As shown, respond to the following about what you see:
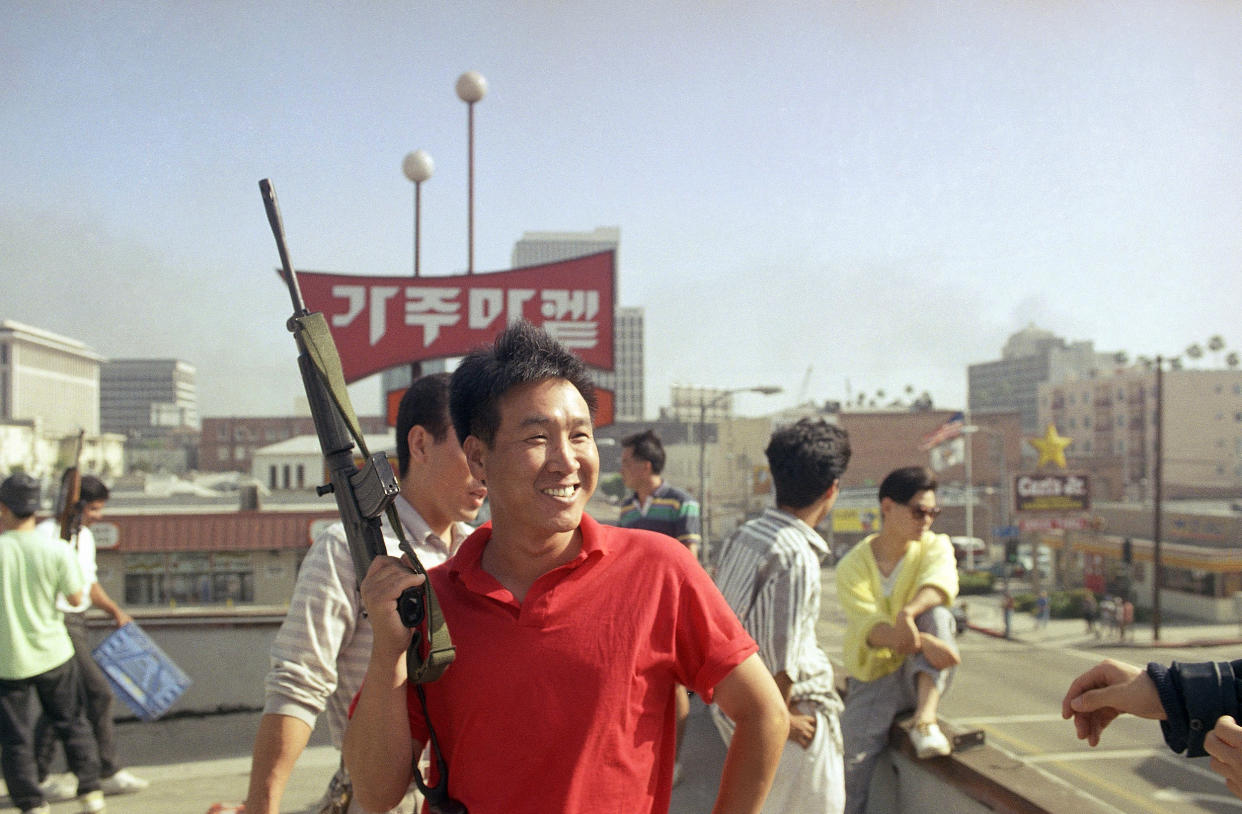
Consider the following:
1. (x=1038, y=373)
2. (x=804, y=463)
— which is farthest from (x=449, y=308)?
(x=1038, y=373)

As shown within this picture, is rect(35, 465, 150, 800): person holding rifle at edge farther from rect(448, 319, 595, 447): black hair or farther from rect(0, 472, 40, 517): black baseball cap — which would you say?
rect(448, 319, 595, 447): black hair

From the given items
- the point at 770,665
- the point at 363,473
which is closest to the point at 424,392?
the point at 363,473

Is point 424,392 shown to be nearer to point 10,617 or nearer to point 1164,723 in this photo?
point 1164,723

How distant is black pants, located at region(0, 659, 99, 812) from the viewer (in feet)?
15.4

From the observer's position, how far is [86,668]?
541 cm

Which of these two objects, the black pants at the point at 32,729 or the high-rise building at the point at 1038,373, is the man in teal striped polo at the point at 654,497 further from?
the high-rise building at the point at 1038,373

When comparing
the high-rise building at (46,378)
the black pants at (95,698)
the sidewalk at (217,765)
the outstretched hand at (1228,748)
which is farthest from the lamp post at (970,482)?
the high-rise building at (46,378)

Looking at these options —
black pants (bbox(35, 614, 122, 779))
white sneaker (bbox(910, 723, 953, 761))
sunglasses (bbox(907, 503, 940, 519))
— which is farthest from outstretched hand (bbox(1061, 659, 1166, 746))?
black pants (bbox(35, 614, 122, 779))

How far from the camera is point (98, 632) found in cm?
723

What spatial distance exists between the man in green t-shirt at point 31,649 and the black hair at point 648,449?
11.5 feet

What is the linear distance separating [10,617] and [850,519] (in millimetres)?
50707

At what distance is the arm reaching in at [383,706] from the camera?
1695 mm

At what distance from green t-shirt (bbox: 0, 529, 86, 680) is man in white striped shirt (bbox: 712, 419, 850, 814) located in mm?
3770

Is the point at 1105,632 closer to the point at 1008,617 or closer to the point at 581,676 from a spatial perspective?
the point at 1008,617
